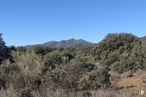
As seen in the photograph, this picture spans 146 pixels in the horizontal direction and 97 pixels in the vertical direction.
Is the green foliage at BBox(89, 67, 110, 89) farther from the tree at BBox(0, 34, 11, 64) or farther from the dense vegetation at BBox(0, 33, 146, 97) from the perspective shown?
the tree at BBox(0, 34, 11, 64)

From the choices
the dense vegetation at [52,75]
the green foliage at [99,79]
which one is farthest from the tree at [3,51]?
the green foliage at [99,79]

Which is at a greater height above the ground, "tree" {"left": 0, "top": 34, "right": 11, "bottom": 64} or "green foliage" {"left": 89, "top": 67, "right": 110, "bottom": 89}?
"tree" {"left": 0, "top": 34, "right": 11, "bottom": 64}

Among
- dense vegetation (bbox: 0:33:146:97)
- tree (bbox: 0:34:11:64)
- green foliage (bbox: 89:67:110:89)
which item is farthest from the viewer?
tree (bbox: 0:34:11:64)

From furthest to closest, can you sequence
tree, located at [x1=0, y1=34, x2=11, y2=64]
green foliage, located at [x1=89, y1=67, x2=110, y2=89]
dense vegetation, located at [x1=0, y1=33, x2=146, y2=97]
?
tree, located at [x1=0, y1=34, x2=11, y2=64] < green foliage, located at [x1=89, y1=67, x2=110, y2=89] < dense vegetation, located at [x1=0, y1=33, x2=146, y2=97]

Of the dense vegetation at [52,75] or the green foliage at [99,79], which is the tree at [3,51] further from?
the green foliage at [99,79]

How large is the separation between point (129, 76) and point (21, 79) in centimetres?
1048

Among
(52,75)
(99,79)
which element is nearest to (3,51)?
(99,79)

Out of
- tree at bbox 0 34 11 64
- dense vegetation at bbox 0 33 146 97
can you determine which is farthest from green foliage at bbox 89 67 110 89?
tree at bbox 0 34 11 64

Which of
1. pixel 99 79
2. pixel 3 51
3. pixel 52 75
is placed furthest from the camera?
pixel 3 51

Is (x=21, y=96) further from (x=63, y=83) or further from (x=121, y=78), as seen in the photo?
→ (x=121, y=78)

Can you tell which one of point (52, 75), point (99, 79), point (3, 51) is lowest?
point (99, 79)

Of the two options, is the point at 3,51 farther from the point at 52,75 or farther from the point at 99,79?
→ the point at 52,75

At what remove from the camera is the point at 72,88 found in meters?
17.9

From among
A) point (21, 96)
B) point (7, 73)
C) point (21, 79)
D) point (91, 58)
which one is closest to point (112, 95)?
point (21, 96)
